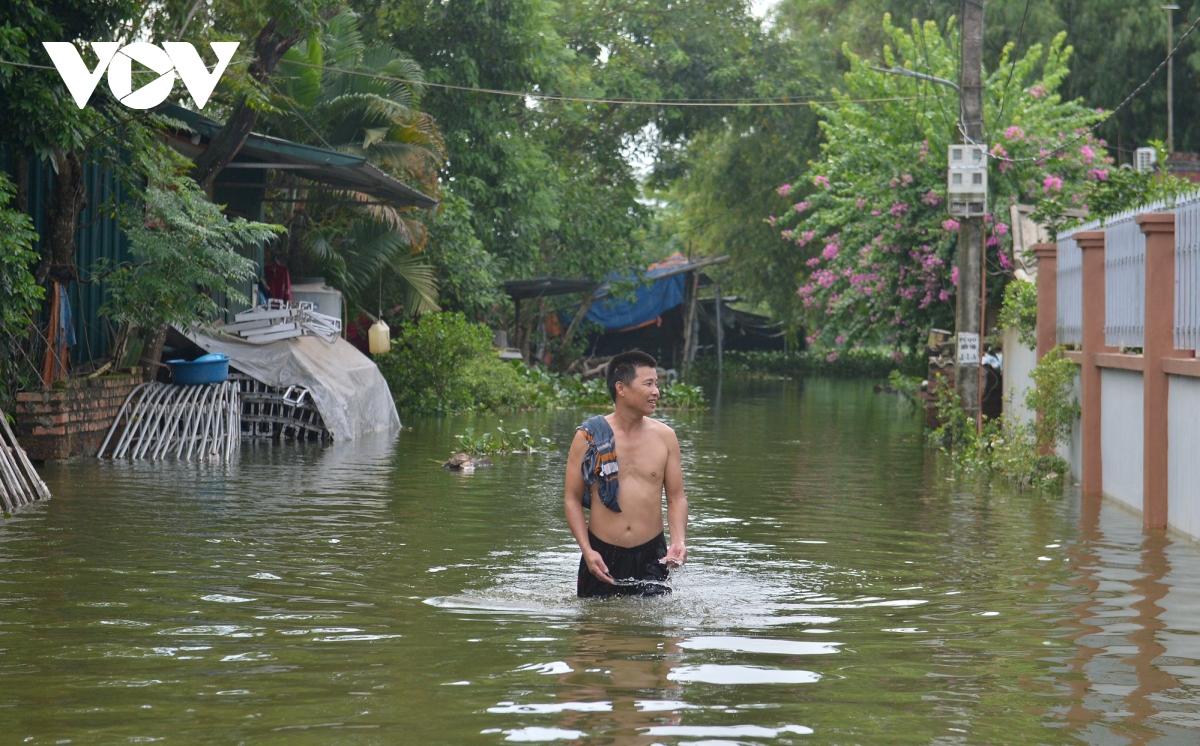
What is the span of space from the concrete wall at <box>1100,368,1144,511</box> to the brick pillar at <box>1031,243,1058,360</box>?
8.07ft

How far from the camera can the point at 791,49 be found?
139ft

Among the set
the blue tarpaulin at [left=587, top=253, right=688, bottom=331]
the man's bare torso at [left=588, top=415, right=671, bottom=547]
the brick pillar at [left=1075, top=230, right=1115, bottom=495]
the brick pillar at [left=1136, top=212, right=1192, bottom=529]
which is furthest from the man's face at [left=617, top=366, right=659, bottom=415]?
the blue tarpaulin at [left=587, top=253, right=688, bottom=331]

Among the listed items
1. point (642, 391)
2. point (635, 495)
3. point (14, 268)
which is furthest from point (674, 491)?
point (14, 268)

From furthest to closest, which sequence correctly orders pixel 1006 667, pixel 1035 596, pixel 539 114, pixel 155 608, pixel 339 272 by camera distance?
pixel 539 114 < pixel 339 272 < pixel 1035 596 < pixel 155 608 < pixel 1006 667

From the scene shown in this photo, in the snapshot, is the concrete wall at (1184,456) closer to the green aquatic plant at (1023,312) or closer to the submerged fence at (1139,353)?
the submerged fence at (1139,353)

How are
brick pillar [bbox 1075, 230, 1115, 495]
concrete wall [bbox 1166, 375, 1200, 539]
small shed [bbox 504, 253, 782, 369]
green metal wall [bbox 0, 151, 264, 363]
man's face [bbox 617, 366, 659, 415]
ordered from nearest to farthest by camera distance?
man's face [bbox 617, 366, 659, 415], concrete wall [bbox 1166, 375, 1200, 539], brick pillar [bbox 1075, 230, 1115, 495], green metal wall [bbox 0, 151, 264, 363], small shed [bbox 504, 253, 782, 369]

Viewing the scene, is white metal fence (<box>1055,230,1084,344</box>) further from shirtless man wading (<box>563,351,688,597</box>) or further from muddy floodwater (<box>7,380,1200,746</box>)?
shirtless man wading (<box>563,351,688,597</box>)

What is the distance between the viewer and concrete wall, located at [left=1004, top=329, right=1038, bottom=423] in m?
18.1

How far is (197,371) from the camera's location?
18.2 metres

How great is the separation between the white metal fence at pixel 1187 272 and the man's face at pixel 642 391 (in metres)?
5.39

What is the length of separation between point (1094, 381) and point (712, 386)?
28.8 metres

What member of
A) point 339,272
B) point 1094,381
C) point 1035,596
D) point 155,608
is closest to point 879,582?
point 1035,596

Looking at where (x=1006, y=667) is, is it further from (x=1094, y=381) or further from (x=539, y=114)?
(x=539, y=114)

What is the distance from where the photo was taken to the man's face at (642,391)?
26.1 ft
